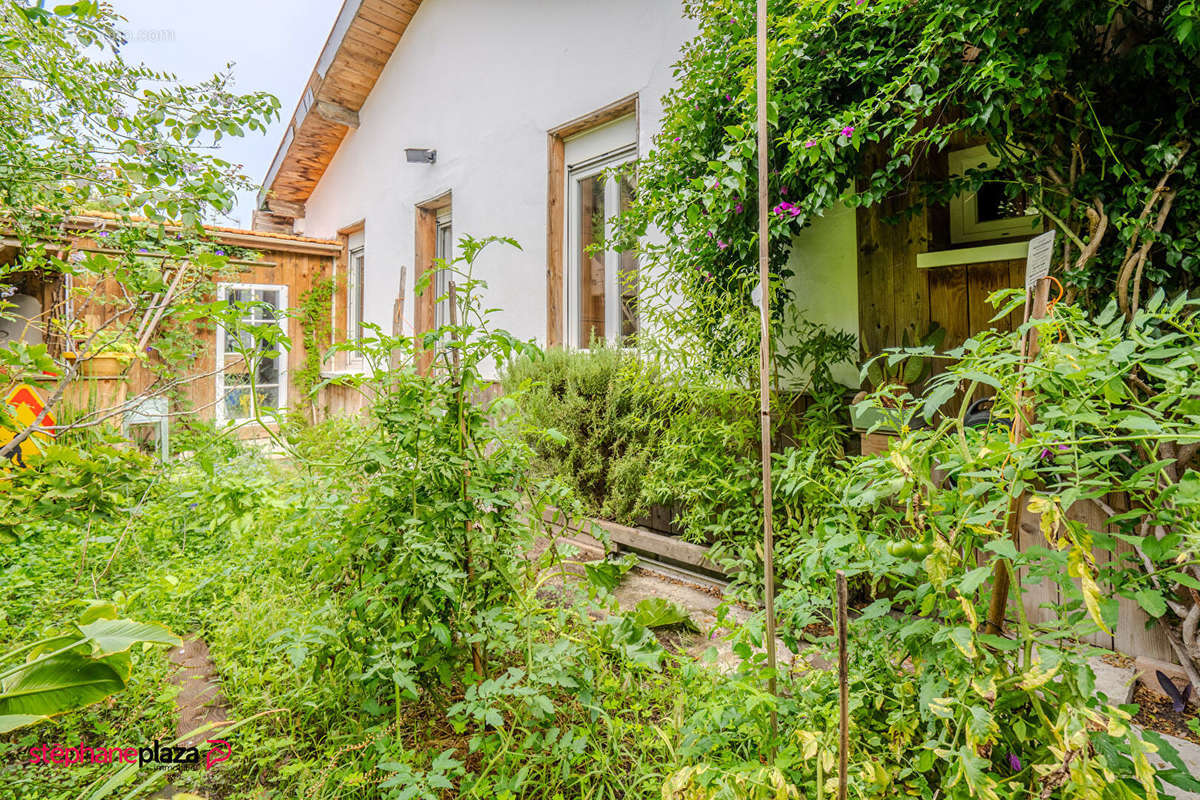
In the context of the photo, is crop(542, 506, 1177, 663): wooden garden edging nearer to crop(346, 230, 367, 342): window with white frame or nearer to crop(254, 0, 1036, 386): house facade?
crop(254, 0, 1036, 386): house facade

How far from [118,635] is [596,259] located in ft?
11.4

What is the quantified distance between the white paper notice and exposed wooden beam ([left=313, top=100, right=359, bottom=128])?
24.0 ft

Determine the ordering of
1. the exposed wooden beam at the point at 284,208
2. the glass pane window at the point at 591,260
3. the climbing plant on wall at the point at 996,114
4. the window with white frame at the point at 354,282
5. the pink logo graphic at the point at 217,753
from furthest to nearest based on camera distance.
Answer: the exposed wooden beam at the point at 284,208 < the window with white frame at the point at 354,282 < the glass pane window at the point at 591,260 < the climbing plant on wall at the point at 996,114 < the pink logo graphic at the point at 217,753

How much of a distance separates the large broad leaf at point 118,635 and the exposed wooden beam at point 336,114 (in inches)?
279

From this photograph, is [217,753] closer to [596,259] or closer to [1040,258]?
[1040,258]

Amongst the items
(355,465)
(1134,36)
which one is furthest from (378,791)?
(1134,36)

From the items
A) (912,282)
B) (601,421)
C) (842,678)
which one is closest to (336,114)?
(601,421)

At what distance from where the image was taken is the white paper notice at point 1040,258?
1160mm

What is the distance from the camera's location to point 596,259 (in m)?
4.02

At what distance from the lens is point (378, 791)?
1.19m

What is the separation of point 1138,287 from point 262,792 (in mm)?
2483

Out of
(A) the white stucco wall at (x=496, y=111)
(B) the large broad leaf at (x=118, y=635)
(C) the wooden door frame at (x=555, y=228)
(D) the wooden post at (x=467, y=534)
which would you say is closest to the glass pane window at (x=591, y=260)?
(C) the wooden door frame at (x=555, y=228)

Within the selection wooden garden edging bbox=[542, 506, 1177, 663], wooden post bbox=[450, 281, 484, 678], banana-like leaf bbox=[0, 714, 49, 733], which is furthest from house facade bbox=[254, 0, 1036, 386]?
banana-like leaf bbox=[0, 714, 49, 733]

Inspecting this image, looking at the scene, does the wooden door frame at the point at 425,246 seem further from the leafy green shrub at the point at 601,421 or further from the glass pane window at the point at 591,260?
the leafy green shrub at the point at 601,421
